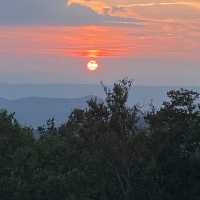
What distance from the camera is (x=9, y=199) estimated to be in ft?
98.8

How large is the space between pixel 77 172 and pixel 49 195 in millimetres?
1703

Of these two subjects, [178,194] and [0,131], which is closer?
[178,194]

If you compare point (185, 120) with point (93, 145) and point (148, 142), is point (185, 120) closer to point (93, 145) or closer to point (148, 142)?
point (148, 142)

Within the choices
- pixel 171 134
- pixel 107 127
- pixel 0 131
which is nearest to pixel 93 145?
pixel 107 127

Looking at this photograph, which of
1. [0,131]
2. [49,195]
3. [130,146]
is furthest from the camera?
[0,131]

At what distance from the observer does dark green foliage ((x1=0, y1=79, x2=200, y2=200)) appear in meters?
27.1

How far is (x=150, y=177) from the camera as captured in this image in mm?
27594

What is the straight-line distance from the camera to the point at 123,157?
27.1 metres

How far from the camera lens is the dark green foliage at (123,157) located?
88.9 feet

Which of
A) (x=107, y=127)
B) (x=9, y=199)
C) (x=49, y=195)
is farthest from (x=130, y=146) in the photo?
(x=9, y=199)

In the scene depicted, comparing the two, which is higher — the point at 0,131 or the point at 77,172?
the point at 0,131

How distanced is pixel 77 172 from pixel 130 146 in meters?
2.50

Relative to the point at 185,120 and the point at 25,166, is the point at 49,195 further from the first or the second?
the point at 185,120

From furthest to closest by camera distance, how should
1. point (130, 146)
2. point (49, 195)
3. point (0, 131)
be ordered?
point (0, 131)
point (49, 195)
point (130, 146)
